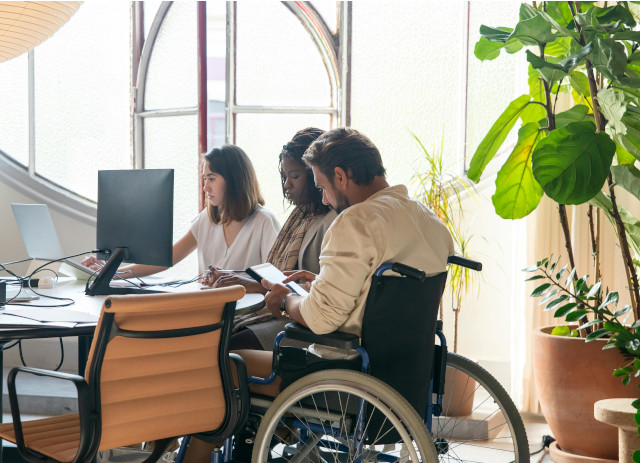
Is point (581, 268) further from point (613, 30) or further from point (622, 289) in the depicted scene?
point (613, 30)

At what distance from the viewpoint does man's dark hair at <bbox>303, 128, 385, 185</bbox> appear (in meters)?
2.08

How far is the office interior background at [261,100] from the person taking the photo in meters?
3.84

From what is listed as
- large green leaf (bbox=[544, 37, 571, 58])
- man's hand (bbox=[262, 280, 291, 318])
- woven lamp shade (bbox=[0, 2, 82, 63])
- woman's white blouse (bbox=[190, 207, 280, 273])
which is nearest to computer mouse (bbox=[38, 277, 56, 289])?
woman's white blouse (bbox=[190, 207, 280, 273])

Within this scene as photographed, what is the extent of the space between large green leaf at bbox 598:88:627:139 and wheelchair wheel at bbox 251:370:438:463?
107cm

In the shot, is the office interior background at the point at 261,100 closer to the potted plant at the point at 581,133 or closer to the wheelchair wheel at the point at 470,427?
the wheelchair wheel at the point at 470,427

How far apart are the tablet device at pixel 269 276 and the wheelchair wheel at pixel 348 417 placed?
34 centimetres

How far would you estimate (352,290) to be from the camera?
6.17 ft

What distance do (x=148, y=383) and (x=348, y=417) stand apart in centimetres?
50

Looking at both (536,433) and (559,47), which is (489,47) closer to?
(559,47)

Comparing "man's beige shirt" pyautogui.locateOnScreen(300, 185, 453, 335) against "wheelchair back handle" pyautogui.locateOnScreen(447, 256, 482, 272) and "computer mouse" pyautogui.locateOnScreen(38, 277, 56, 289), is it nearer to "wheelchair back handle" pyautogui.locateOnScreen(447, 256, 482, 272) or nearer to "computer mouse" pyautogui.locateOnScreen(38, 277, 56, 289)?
"wheelchair back handle" pyautogui.locateOnScreen(447, 256, 482, 272)

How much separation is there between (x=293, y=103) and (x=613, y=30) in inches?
83.6

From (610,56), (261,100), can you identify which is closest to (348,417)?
(610,56)

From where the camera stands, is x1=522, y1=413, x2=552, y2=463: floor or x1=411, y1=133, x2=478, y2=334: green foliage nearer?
x1=522, y1=413, x2=552, y2=463: floor

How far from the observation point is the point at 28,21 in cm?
258
